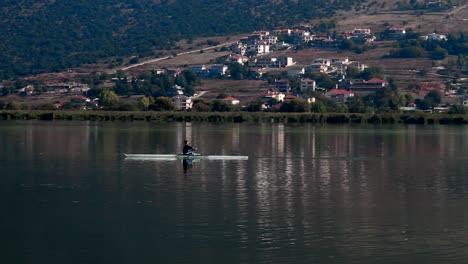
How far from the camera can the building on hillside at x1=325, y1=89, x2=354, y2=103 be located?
471 feet

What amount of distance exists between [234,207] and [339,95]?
11721 cm

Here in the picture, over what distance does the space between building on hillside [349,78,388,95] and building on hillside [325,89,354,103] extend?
11.1ft

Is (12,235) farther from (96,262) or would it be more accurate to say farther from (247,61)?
(247,61)

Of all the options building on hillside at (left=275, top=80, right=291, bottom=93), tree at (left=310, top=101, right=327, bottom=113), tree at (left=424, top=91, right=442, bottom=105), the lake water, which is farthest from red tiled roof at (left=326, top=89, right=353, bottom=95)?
the lake water

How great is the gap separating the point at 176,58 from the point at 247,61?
14.0 m

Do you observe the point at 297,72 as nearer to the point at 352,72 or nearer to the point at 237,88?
the point at 352,72

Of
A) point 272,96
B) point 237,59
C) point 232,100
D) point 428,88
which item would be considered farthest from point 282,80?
point 232,100

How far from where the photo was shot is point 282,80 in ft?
512

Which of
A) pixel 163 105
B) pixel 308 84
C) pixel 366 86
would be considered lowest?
pixel 163 105

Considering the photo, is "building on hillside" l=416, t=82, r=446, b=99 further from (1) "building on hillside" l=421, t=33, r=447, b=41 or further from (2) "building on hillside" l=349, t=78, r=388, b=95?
(1) "building on hillside" l=421, t=33, r=447, b=41

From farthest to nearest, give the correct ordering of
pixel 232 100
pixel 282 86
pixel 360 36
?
1. pixel 360 36
2. pixel 282 86
3. pixel 232 100

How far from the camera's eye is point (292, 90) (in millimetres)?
152500

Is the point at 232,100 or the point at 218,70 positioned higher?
the point at 218,70

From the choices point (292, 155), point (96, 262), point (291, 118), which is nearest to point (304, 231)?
point (96, 262)
